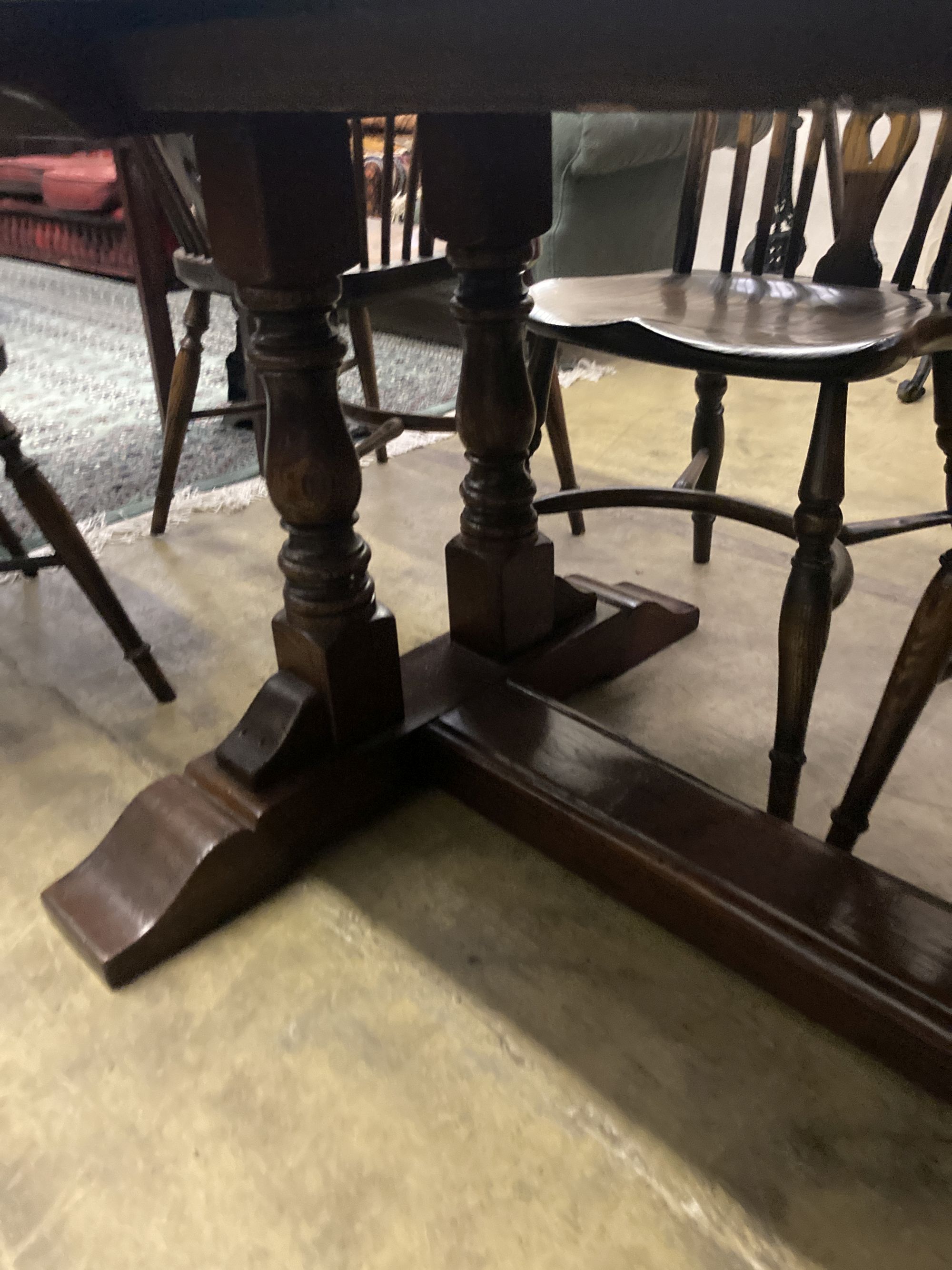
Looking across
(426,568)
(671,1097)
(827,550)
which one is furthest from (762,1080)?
(426,568)

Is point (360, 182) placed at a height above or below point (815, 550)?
above

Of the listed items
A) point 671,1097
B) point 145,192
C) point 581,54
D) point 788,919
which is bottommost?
point 671,1097

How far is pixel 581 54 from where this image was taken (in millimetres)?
439

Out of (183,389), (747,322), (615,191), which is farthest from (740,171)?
(615,191)

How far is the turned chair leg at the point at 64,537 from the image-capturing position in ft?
3.68

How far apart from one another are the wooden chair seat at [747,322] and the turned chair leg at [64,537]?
63 cm

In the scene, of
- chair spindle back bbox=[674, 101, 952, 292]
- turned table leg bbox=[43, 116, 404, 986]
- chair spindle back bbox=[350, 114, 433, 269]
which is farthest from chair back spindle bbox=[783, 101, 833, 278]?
turned table leg bbox=[43, 116, 404, 986]

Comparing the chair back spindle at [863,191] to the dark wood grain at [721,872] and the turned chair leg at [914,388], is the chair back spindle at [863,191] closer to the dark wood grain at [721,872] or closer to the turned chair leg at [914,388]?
the dark wood grain at [721,872]

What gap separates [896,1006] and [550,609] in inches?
24.1

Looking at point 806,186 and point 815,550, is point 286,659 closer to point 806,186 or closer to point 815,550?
point 815,550

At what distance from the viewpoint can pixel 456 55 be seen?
1.56 feet

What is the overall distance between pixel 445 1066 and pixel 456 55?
739 mm

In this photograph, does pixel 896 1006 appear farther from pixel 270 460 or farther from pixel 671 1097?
pixel 270 460

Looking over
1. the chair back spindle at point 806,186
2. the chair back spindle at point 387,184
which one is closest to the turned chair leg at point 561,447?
the chair back spindle at point 387,184
